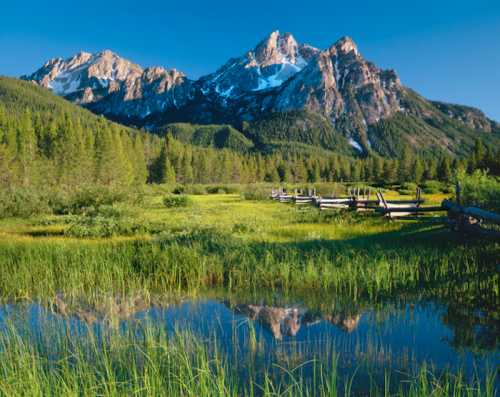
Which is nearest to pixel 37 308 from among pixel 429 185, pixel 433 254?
pixel 433 254

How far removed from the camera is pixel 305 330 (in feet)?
18.4

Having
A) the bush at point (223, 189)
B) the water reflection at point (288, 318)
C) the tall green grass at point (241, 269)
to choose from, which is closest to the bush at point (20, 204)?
the tall green grass at point (241, 269)

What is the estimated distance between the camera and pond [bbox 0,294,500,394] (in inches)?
176

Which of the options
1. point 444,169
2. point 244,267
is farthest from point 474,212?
point 444,169

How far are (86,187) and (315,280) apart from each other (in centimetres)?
2283

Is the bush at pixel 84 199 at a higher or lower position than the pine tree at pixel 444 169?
lower

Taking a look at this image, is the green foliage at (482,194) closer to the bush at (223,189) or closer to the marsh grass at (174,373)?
the marsh grass at (174,373)

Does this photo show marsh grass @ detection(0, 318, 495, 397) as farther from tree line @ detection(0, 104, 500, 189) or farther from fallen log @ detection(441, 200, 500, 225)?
tree line @ detection(0, 104, 500, 189)

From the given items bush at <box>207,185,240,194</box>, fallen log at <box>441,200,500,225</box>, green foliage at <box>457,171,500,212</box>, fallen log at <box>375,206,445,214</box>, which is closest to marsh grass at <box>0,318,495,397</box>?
fallen log at <box>441,200,500,225</box>

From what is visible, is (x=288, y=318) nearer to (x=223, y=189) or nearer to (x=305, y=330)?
(x=305, y=330)

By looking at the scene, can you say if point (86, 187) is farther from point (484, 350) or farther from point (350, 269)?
point (484, 350)

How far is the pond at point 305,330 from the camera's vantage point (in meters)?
4.47

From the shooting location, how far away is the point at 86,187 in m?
27.0

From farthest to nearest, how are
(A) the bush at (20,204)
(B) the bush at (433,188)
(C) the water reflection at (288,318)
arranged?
(B) the bush at (433,188) → (A) the bush at (20,204) → (C) the water reflection at (288,318)
